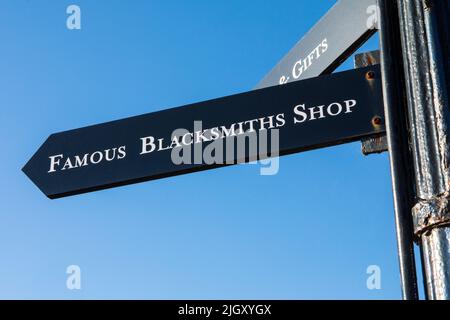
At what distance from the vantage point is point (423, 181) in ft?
3.85

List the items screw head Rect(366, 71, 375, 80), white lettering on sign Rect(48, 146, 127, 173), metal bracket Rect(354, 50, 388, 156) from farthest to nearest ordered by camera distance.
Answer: metal bracket Rect(354, 50, 388, 156) → white lettering on sign Rect(48, 146, 127, 173) → screw head Rect(366, 71, 375, 80)

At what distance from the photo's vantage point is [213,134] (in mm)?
2078

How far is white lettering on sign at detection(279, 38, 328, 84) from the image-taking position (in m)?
2.48

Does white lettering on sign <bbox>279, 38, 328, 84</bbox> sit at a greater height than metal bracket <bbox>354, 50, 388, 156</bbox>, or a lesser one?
greater

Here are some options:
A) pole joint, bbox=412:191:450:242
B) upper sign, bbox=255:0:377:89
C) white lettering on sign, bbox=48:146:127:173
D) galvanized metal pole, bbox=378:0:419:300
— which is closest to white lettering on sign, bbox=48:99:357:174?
white lettering on sign, bbox=48:146:127:173

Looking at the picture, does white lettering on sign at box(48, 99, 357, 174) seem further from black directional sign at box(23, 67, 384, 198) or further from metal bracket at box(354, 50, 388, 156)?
metal bracket at box(354, 50, 388, 156)

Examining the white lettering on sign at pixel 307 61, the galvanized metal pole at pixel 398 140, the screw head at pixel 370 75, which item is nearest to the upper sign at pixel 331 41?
the white lettering on sign at pixel 307 61

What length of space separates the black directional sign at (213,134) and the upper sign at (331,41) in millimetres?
305

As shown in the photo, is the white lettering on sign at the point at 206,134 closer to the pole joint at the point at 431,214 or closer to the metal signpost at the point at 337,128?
the metal signpost at the point at 337,128

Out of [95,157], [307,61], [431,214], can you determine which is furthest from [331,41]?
[431,214]

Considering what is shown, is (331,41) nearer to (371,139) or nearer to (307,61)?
(307,61)
